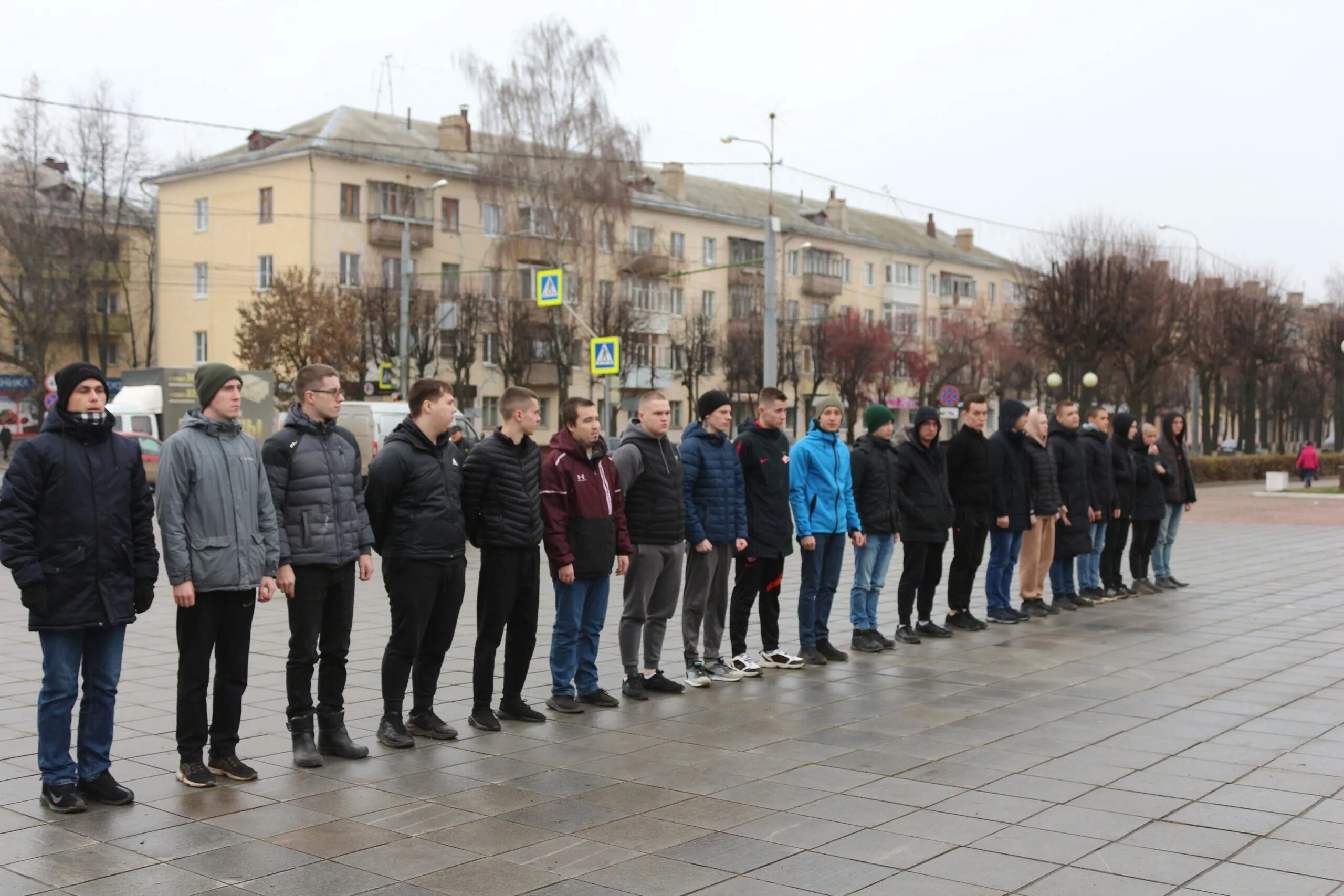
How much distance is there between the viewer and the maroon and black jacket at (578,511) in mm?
8117

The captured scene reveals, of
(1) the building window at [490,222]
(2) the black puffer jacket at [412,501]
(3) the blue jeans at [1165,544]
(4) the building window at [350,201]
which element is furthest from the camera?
(1) the building window at [490,222]

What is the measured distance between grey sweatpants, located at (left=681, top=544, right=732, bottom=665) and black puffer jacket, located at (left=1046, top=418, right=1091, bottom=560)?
506cm

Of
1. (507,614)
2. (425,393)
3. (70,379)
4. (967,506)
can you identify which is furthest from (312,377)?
(967,506)

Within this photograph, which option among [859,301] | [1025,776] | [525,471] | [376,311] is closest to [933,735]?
[1025,776]

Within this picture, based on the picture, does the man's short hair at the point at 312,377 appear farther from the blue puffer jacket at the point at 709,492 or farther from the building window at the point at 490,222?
the building window at the point at 490,222

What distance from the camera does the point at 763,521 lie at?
9.61 m

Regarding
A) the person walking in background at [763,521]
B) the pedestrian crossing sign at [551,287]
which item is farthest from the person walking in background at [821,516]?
the pedestrian crossing sign at [551,287]

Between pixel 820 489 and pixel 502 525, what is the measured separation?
10.2ft

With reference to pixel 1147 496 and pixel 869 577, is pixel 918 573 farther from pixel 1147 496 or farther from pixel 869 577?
pixel 1147 496

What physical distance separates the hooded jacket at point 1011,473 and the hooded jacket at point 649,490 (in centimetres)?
439

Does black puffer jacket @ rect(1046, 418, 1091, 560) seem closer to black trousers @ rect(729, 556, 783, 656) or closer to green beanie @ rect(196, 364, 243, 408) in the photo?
black trousers @ rect(729, 556, 783, 656)

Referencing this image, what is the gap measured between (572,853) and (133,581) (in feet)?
7.74

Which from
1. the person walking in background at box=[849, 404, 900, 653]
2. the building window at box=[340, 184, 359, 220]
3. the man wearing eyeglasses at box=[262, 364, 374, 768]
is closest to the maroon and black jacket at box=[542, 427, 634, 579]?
the man wearing eyeglasses at box=[262, 364, 374, 768]

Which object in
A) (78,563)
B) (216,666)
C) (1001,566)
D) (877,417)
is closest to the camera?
(78,563)
